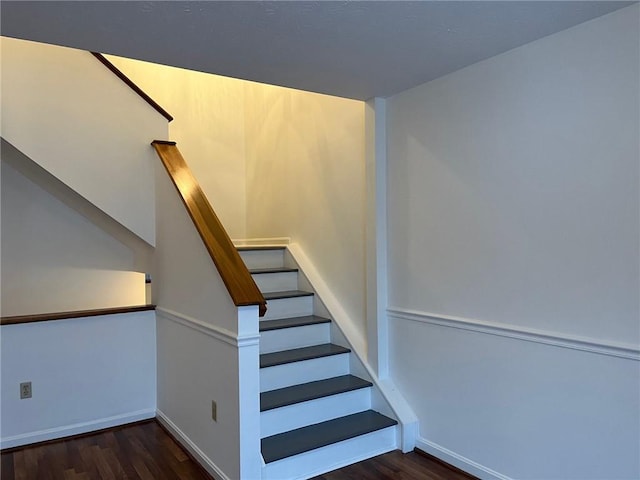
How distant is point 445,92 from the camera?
8.30 feet

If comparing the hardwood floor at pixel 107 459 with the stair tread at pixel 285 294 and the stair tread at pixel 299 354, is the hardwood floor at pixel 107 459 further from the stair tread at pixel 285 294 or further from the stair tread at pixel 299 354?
the stair tread at pixel 285 294

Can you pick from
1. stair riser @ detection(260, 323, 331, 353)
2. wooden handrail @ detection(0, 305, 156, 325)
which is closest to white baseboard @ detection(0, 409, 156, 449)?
wooden handrail @ detection(0, 305, 156, 325)

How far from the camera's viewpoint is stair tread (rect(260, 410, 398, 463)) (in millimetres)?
2412

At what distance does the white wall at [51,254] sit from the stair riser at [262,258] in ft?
2.65

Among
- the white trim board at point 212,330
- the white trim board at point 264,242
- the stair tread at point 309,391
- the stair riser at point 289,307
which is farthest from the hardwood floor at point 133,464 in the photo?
the white trim board at point 264,242

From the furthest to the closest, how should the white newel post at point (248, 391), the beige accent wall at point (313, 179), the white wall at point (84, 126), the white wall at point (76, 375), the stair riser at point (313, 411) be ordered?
the beige accent wall at point (313, 179) → the white wall at point (76, 375) → the white wall at point (84, 126) → the stair riser at point (313, 411) → the white newel post at point (248, 391)

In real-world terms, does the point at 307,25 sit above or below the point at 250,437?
above

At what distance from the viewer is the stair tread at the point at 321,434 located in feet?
7.91

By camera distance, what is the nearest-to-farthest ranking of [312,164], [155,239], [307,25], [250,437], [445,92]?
[307,25], [250,437], [445,92], [155,239], [312,164]

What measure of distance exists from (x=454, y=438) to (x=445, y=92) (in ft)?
6.07

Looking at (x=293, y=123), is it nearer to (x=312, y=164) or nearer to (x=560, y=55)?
(x=312, y=164)

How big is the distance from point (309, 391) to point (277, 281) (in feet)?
3.50

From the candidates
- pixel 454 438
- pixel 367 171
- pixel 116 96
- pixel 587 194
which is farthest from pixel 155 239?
pixel 587 194

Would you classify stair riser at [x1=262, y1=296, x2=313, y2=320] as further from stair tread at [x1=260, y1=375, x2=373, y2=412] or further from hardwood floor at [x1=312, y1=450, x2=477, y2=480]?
hardwood floor at [x1=312, y1=450, x2=477, y2=480]
